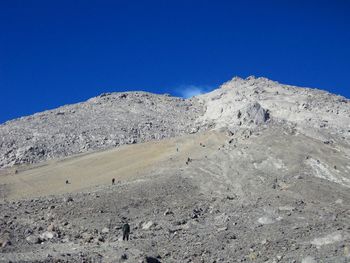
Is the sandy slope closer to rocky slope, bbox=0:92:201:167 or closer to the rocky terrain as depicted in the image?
the rocky terrain

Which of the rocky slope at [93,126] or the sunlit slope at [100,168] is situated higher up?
the rocky slope at [93,126]

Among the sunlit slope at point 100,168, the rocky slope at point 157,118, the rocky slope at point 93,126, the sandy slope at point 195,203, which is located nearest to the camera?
the sandy slope at point 195,203

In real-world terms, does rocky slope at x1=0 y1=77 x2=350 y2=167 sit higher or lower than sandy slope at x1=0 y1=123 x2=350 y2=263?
higher

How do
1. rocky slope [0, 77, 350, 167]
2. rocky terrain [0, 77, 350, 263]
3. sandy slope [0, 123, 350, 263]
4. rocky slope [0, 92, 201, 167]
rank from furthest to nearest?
rocky slope [0, 92, 201, 167] → rocky slope [0, 77, 350, 167] → rocky terrain [0, 77, 350, 263] → sandy slope [0, 123, 350, 263]

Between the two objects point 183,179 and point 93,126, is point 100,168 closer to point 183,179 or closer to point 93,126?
point 183,179

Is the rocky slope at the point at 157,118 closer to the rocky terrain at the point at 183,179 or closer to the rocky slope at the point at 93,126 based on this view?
the rocky slope at the point at 93,126

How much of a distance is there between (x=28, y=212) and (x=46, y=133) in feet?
116

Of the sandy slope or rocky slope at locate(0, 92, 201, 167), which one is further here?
rocky slope at locate(0, 92, 201, 167)

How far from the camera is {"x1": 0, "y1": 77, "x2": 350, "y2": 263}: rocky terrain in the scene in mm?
38656

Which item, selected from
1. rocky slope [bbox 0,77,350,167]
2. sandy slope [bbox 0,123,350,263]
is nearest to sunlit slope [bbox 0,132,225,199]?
sandy slope [bbox 0,123,350,263]

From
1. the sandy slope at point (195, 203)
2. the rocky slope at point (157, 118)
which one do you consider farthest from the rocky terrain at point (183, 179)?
the rocky slope at point (157, 118)

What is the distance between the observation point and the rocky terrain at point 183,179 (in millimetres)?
38656

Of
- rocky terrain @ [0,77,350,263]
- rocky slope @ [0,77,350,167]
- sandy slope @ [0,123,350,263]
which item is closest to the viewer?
sandy slope @ [0,123,350,263]

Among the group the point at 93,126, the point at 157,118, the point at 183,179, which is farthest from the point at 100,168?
the point at 157,118
